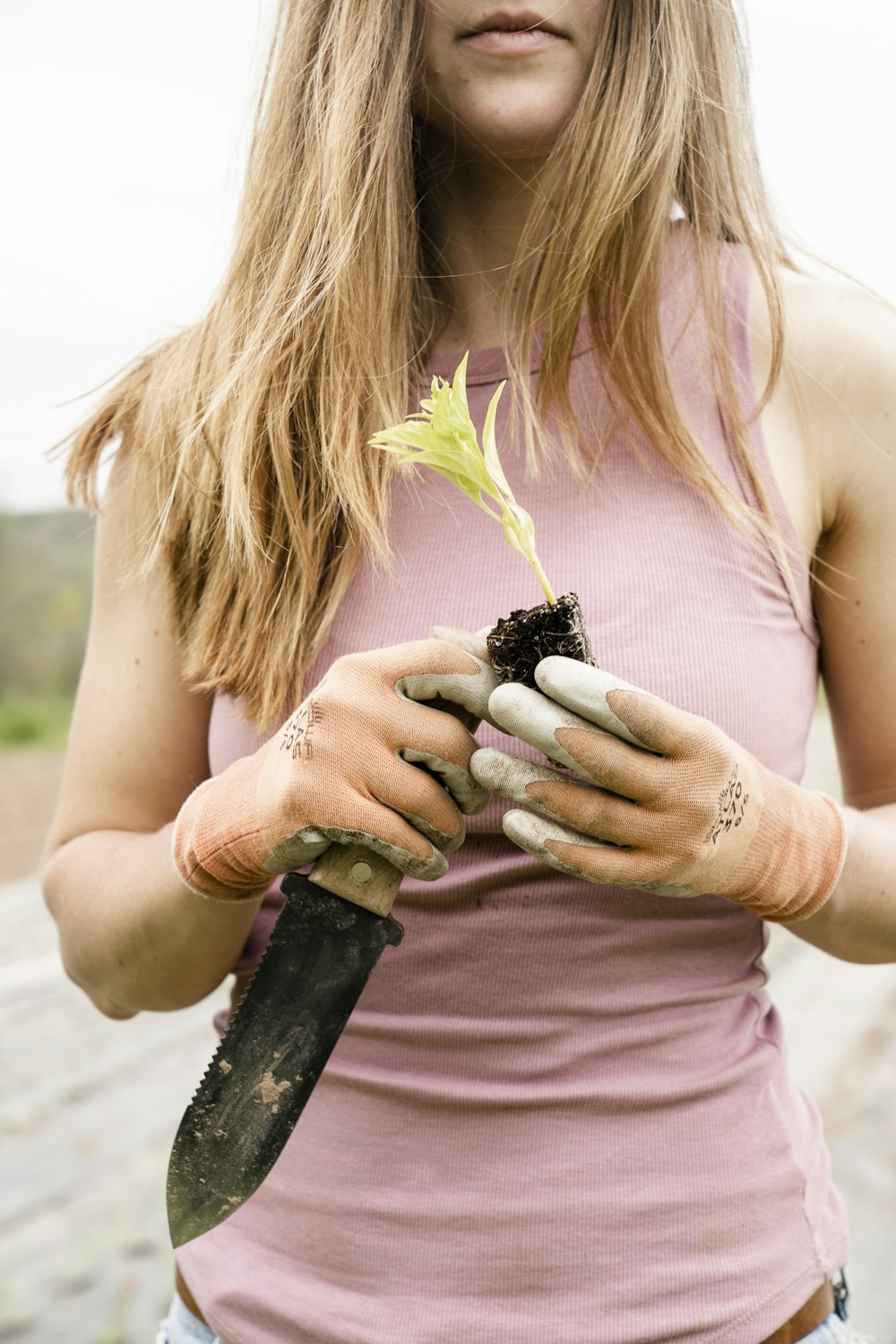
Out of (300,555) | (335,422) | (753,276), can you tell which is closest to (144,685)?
(300,555)

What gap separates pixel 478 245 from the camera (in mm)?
1794

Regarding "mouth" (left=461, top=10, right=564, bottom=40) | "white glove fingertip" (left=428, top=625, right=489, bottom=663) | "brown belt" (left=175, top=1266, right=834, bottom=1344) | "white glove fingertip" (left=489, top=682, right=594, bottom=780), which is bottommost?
"brown belt" (left=175, top=1266, right=834, bottom=1344)

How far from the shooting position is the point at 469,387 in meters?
1.72

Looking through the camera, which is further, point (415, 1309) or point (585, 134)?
point (585, 134)

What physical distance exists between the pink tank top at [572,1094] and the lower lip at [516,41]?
0.61m

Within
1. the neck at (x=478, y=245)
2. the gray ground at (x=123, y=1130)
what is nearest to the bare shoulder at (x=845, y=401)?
the neck at (x=478, y=245)

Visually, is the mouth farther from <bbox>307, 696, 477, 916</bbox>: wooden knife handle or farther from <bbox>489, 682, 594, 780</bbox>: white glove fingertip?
<bbox>307, 696, 477, 916</bbox>: wooden knife handle

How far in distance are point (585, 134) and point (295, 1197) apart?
1.48 m

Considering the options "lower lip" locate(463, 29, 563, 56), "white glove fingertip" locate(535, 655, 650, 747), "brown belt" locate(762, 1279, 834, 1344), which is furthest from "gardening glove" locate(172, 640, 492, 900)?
"lower lip" locate(463, 29, 563, 56)

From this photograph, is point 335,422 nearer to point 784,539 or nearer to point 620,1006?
point 784,539

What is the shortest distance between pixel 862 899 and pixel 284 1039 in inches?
30.6

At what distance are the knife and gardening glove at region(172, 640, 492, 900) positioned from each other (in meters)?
0.05

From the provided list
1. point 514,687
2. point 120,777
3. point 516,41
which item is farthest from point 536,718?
point 516,41

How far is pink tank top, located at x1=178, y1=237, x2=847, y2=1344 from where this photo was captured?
4.54 feet
